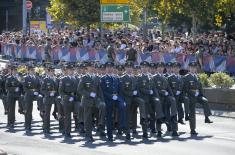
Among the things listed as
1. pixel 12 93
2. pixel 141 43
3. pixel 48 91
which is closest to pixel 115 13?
pixel 141 43

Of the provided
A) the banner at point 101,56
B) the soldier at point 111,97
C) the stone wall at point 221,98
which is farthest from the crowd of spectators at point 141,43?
the soldier at point 111,97

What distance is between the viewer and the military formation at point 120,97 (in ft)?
60.3

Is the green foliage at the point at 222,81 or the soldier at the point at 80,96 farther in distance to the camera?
the green foliage at the point at 222,81

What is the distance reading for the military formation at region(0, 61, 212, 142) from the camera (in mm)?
18386

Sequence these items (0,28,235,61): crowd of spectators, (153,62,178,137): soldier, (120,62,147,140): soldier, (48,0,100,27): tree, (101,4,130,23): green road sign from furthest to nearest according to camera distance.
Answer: (48,0,100,27): tree, (101,4,130,23): green road sign, (0,28,235,61): crowd of spectators, (153,62,178,137): soldier, (120,62,147,140): soldier

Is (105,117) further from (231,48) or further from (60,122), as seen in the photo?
(231,48)

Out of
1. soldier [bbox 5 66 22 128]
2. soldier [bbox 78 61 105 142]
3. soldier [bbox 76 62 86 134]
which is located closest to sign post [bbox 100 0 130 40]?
soldier [bbox 5 66 22 128]

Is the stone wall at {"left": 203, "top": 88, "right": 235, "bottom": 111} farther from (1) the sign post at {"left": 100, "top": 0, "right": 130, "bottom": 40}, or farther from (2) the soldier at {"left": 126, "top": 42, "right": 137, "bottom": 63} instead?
(1) the sign post at {"left": 100, "top": 0, "right": 130, "bottom": 40}

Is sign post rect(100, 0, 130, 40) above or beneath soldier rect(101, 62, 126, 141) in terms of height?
above

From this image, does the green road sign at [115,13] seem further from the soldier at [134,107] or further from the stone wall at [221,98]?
the soldier at [134,107]

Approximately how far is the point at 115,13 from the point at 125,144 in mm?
21599

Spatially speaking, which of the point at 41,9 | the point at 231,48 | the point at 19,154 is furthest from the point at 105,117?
the point at 41,9

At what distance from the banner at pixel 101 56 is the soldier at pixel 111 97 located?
531 inches

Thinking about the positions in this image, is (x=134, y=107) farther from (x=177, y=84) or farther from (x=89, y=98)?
(x=89, y=98)
